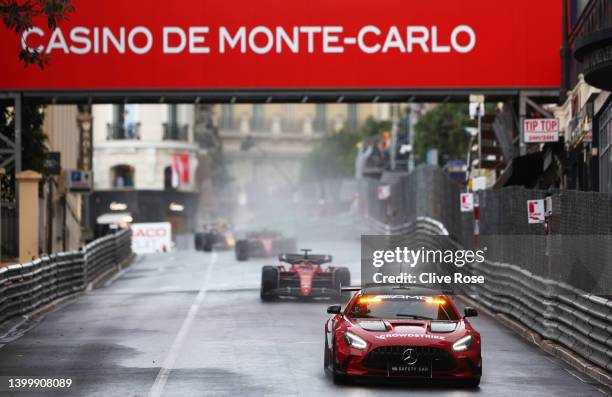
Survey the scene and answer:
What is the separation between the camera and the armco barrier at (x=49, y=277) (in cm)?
2509

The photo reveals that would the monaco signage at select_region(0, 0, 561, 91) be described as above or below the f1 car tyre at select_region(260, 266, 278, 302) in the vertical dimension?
above

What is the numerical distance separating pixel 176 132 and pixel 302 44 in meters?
57.8

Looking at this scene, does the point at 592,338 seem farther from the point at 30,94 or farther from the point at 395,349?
the point at 30,94

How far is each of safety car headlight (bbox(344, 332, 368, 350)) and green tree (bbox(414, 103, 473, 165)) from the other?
67948 millimetres

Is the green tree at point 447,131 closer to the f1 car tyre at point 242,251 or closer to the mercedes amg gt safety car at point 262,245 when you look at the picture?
the mercedes amg gt safety car at point 262,245

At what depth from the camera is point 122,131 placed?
295ft

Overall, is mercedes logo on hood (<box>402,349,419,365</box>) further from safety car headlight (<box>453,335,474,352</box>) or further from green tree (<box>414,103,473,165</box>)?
green tree (<box>414,103,473,165</box>)

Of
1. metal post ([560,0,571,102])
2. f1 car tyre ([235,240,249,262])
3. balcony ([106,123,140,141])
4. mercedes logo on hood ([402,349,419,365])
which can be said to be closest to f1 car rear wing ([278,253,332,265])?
metal post ([560,0,571,102])

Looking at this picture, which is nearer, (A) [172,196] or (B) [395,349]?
(B) [395,349]

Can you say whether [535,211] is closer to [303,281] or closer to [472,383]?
[303,281]

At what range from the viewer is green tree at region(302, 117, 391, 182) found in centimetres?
13938

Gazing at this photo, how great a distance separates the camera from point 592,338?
17875mm

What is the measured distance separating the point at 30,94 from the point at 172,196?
54086 mm

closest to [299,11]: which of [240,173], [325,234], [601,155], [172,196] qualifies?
[601,155]
